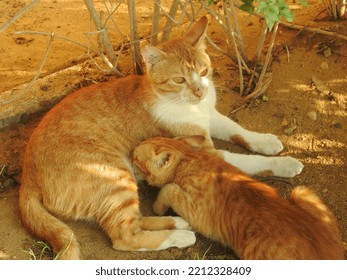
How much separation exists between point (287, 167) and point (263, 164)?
0.61ft

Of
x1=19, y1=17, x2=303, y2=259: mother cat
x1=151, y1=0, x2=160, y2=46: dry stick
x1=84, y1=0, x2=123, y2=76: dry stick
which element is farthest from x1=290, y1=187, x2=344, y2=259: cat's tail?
x1=84, y1=0, x2=123, y2=76: dry stick

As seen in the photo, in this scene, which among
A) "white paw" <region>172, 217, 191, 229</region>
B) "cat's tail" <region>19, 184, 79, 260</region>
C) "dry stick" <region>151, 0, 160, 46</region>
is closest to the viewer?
"cat's tail" <region>19, 184, 79, 260</region>

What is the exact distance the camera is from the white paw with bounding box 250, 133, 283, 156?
3893mm

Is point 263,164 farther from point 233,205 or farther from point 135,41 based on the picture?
point 135,41

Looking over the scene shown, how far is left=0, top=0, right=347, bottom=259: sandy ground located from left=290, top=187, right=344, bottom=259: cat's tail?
1.21 feet

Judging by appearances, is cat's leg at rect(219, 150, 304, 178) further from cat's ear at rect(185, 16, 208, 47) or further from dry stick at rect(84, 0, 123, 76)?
dry stick at rect(84, 0, 123, 76)

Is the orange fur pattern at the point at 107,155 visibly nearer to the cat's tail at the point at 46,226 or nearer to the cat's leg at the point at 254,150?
the cat's tail at the point at 46,226

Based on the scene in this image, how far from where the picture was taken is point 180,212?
3.42 meters

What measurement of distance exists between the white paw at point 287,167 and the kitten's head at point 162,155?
0.61 metres

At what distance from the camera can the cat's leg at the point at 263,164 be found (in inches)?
145

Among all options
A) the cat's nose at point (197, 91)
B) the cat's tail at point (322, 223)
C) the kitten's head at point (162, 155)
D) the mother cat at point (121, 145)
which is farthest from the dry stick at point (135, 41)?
the cat's tail at point (322, 223)

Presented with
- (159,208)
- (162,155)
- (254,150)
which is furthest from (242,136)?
(159,208)

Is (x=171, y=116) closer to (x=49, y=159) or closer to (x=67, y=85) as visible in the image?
(x=49, y=159)

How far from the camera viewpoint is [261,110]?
4246 mm
